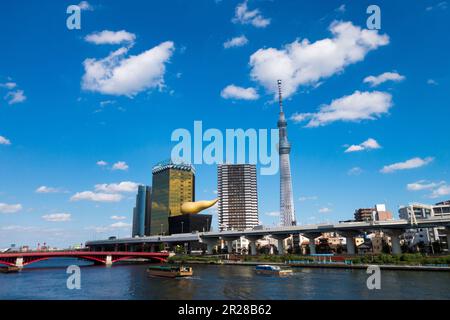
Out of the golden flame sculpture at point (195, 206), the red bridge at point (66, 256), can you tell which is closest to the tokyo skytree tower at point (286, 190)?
the golden flame sculpture at point (195, 206)

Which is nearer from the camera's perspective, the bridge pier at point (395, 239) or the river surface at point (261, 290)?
the river surface at point (261, 290)

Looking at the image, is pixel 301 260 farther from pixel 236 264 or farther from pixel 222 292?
pixel 222 292

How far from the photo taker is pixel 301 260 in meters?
83.1

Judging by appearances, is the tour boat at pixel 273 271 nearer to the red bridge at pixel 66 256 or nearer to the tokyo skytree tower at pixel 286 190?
the red bridge at pixel 66 256

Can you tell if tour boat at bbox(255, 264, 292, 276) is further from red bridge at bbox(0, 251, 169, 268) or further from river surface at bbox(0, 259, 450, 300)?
red bridge at bbox(0, 251, 169, 268)

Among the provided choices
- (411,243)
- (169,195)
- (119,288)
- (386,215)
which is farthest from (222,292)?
(169,195)

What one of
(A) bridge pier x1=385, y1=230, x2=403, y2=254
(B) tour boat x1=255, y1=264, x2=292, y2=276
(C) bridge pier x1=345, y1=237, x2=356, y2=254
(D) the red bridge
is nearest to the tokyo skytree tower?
(D) the red bridge

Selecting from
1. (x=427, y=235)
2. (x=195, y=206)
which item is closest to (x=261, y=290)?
(x=427, y=235)

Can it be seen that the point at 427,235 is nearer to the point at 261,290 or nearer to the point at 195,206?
the point at 261,290

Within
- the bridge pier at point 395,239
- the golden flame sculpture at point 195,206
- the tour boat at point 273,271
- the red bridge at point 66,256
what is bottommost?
the tour boat at point 273,271

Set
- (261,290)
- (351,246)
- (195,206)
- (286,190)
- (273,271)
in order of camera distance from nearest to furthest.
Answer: (261,290), (273,271), (351,246), (195,206), (286,190)

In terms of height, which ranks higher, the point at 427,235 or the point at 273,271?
the point at 427,235

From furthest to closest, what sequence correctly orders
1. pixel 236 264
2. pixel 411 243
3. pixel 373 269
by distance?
pixel 411 243 → pixel 236 264 → pixel 373 269
